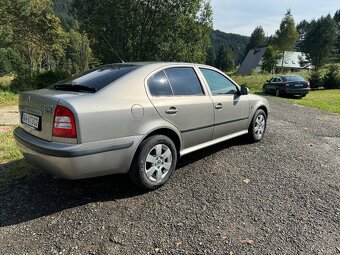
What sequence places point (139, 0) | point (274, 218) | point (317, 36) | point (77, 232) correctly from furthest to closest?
point (317, 36)
point (139, 0)
point (274, 218)
point (77, 232)

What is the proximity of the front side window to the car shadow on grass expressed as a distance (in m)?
1.45

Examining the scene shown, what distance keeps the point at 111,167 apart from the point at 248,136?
3425mm

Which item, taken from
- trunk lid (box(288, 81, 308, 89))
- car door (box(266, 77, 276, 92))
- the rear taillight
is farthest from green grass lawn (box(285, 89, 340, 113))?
the rear taillight

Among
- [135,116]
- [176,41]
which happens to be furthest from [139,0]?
[135,116]

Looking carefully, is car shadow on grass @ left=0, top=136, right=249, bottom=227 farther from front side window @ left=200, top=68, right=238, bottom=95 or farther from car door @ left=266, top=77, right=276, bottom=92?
car door @ left=266, top=77, right=276, bottom=92

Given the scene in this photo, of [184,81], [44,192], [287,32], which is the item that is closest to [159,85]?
[184,81]

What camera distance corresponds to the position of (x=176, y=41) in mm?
22578

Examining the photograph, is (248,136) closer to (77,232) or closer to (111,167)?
(111,167)

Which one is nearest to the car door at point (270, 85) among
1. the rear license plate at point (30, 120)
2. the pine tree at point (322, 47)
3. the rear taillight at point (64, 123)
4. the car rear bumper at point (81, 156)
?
the car rear bumper at point (81, 156)

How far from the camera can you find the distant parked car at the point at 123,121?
9.87 ft

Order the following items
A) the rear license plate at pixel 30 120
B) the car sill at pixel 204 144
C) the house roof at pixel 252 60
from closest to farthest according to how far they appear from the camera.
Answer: the rear license plate at pixel 30 120 → the car sill at pixel 204 144 → the house roof at pixel 252 60

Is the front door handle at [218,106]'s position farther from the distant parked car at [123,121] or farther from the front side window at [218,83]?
the front side window at [218,83]

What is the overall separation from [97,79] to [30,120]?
95 centimetres

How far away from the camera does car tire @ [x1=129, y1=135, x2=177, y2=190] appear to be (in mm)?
3447
